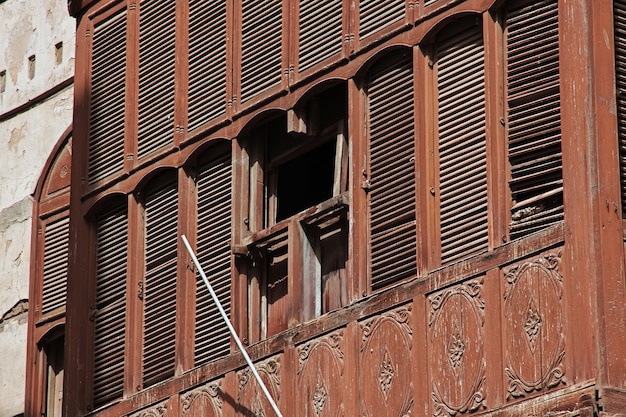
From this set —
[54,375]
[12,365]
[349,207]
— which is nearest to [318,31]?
[349,207]

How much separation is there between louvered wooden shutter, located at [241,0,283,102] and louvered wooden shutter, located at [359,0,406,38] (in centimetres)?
120

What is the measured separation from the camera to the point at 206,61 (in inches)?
788

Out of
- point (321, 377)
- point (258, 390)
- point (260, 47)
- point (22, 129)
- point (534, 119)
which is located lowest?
point (321, 377)

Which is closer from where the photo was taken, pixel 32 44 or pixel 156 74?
pixel 156 74

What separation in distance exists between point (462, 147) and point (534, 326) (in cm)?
193

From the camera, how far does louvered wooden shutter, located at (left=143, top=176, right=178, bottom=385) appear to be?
19797 millimetres

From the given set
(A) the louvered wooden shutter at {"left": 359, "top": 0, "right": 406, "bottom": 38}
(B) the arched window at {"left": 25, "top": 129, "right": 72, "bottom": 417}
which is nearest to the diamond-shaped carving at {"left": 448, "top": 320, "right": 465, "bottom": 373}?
(A) the louvered wooden shutter at {"left": 359, "top": 0, "right": 406, "bottom": 38}

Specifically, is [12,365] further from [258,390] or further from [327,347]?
[327,347]

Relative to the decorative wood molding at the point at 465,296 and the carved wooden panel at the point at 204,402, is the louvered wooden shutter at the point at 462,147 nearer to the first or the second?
the decorative wood molding at the point at 465,296

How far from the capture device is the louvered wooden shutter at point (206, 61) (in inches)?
778

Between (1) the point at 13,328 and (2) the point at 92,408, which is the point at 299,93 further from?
(1) the point at 13,328

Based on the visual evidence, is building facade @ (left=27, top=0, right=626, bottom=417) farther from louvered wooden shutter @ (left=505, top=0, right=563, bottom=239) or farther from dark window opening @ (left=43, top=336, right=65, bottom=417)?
dark window opening @ (left=43, top=336, right=65, bottom=417)

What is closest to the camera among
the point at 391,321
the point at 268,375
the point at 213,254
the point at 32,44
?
the point at 391,321

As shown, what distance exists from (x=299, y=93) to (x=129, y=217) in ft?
9.41
